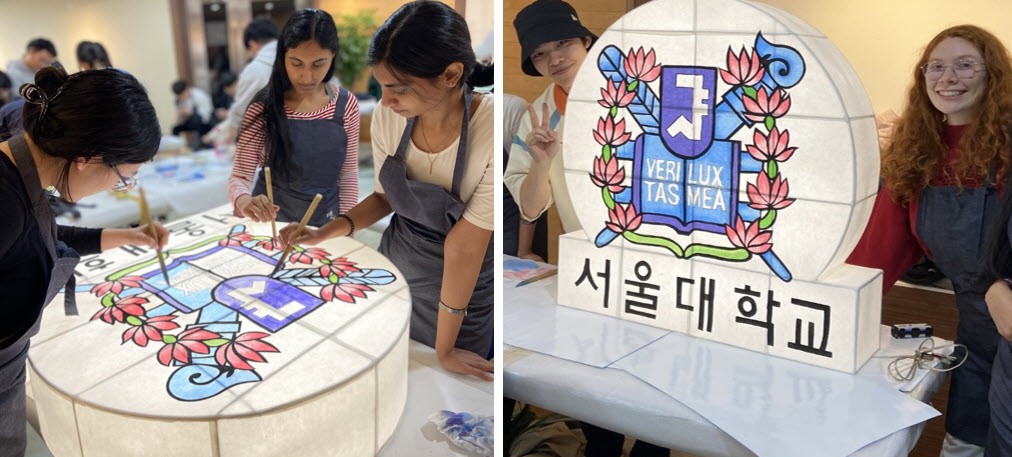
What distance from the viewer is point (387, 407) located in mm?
1125

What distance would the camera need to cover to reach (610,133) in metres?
1.87

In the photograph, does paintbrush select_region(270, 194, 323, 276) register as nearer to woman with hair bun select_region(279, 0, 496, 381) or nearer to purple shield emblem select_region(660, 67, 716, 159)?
woman with hair bun select_region(279, 0, 496, 381)

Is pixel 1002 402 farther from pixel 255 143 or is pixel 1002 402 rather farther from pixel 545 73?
pixel 255 143

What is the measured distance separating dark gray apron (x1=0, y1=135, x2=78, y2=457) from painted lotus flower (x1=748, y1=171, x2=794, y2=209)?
1.35 meters

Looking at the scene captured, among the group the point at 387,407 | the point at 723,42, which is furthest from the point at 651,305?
the point at 387,407

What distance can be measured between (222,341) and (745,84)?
1.23 meters

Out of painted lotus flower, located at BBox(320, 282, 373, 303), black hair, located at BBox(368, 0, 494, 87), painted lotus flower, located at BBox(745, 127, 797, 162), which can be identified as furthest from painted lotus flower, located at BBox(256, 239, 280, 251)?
painted lotus flower, located at BBox(745, 127, 797, 162)

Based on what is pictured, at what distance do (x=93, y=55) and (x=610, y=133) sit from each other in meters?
1.18

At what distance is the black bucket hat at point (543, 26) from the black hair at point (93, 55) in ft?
3.87

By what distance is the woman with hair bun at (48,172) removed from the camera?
911 millimetres

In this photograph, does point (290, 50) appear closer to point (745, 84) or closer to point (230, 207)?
point (230, 207)

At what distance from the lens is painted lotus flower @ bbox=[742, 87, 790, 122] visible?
5.31 feet

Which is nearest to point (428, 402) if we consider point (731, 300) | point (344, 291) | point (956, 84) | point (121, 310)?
point (344, 291)

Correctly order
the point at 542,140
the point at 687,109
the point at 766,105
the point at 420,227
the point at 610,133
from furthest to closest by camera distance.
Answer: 1. the point at 542,140
2. the point at 610,133
3. the point at 687,109
4. the point at 766,105
5. the point at 420,227
